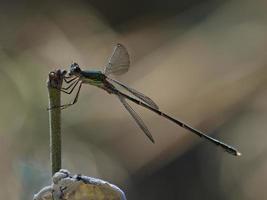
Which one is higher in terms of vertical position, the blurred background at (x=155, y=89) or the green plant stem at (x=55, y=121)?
the blurred background at (x=155, y=89)

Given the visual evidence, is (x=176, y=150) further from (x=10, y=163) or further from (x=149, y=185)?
(x=10, y=163)

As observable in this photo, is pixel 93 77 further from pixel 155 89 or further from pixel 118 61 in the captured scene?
pixel 155 89

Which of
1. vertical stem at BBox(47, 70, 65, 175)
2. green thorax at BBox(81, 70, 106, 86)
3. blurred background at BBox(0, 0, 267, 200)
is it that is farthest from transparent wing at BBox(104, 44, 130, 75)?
blurred background at BBox(0, 0, 267, 200)

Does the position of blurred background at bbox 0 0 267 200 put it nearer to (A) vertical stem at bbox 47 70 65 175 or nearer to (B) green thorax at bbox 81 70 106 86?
(B) green thorax at bbox 81 70 106 86

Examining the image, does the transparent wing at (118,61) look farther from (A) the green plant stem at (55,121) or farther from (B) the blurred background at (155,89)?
(B) the blurred background at (155,89)

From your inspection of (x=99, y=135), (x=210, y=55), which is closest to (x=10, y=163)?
(x=99, y=135)

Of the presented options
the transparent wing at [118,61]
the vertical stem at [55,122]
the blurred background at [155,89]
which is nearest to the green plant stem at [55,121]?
the vertical stem at [55,122]
